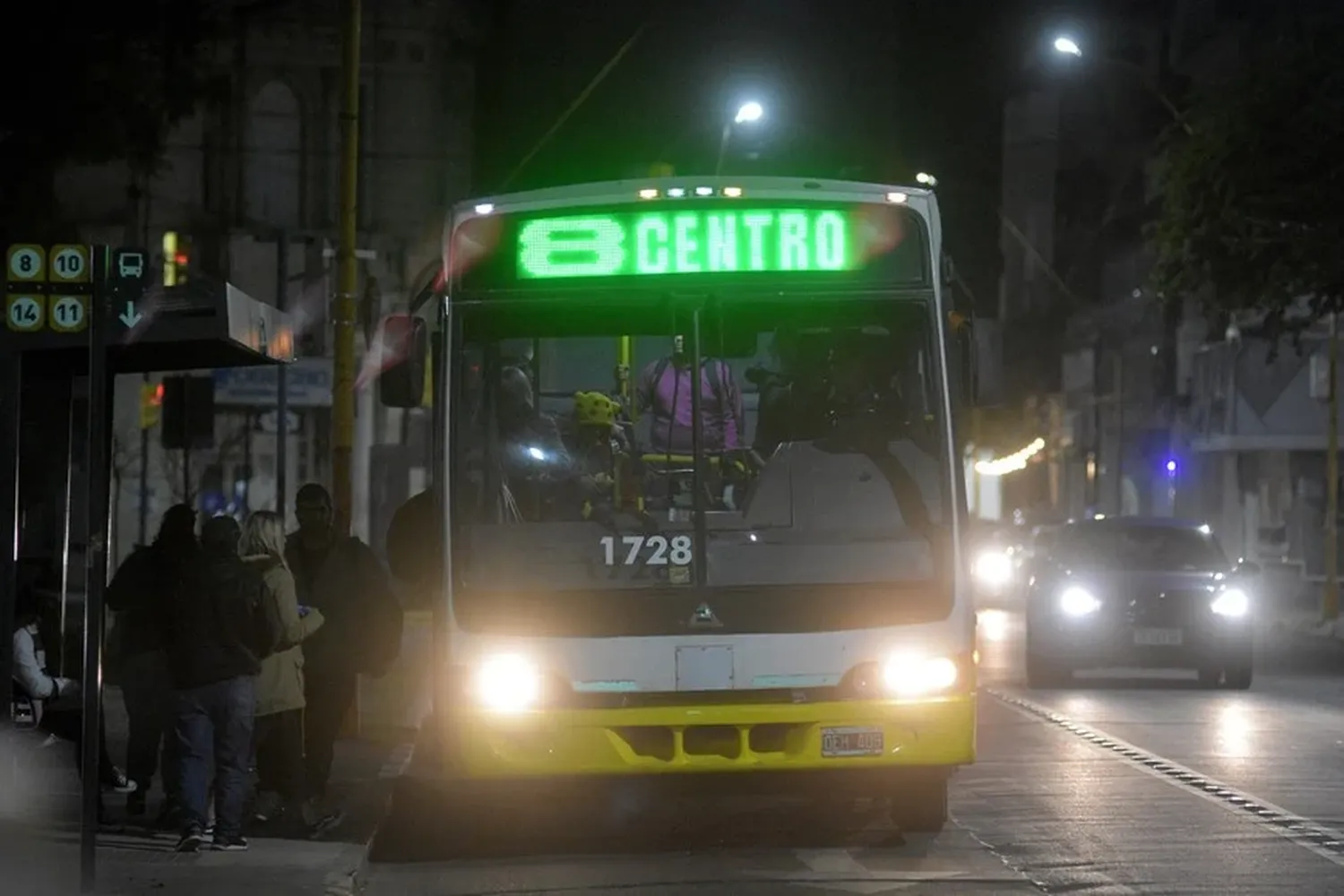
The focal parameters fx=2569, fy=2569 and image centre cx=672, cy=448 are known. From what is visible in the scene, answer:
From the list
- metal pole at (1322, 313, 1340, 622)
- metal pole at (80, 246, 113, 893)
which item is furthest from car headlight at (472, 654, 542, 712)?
metal pole at (1322, 313, 1340, 622)

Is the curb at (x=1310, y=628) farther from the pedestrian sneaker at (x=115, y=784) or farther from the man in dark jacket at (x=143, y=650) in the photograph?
the man in dark jacket at (x=143, y=650)

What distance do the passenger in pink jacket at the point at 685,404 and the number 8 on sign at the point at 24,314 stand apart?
3189mm

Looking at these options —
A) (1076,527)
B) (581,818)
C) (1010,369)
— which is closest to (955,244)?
(1010,369)

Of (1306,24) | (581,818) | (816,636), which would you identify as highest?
(1306,24)

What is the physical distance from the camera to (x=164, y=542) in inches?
524

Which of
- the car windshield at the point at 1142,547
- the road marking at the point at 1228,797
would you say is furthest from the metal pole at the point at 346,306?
the car windshield at the point at 1142,547

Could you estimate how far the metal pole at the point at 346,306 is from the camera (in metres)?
19.7

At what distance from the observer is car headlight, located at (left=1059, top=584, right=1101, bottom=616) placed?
2486cm

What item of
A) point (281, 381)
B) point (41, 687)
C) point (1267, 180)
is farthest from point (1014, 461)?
point (41, 687)

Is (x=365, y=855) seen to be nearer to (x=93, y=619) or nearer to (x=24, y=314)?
(x=93, y=619)

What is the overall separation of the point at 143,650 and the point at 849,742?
13.2 feet

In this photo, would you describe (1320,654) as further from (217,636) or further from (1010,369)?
(1010,369)

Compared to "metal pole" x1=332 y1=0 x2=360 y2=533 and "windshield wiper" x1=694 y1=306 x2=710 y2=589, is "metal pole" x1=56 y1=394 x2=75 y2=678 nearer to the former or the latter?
"windshield wiper" x1=694 y1=306 x2=710 y2=589

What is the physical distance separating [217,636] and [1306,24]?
70.4 ft
